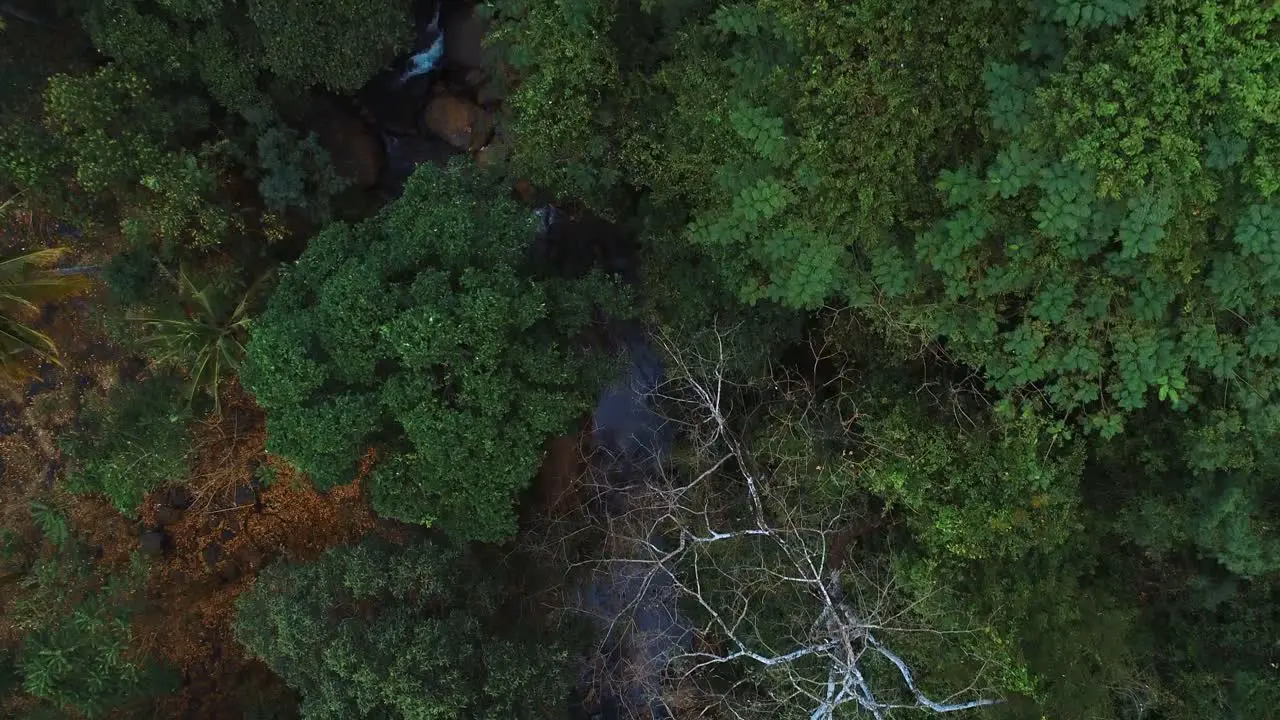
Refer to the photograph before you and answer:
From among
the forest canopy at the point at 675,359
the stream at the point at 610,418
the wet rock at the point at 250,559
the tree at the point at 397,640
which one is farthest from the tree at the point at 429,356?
the wet rock at the point at 250,559

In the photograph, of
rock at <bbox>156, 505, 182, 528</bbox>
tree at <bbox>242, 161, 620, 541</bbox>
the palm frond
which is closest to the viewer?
tree at <bbox>242, 161, 620, 541</bbox>

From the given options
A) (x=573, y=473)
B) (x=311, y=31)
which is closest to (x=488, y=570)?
(x=573, y=473)

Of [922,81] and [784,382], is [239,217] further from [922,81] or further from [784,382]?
[922,81]

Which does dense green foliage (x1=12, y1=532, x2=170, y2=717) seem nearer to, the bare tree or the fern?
the fern

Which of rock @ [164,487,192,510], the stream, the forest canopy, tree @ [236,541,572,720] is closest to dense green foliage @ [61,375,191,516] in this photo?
the forest canopy

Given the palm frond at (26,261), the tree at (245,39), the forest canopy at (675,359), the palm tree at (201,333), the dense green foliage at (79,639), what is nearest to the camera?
the forest canopy at (675,359)

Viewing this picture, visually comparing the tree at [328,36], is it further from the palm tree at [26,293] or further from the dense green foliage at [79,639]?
the dense green foliage at [79,639]

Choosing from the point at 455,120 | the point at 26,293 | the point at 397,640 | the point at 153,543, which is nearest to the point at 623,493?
the point at 397,640
